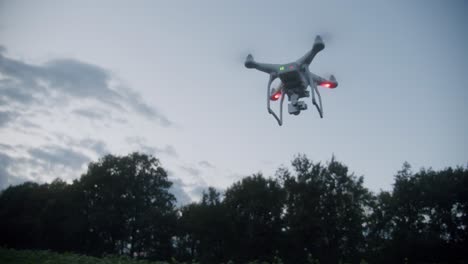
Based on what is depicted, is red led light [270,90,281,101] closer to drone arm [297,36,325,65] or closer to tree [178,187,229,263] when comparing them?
drone arm [297,36,325,65]

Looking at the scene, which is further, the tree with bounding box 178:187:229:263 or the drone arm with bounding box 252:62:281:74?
the tree with bounding box 178:187:229:263

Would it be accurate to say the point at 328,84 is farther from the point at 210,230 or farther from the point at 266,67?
the point at 210,230

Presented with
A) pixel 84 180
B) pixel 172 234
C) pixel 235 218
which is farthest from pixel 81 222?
pixel 235 218

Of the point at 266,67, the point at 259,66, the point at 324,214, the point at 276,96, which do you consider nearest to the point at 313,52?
the point at 266,67

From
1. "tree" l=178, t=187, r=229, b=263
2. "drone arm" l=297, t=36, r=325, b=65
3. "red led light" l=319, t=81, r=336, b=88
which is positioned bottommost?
"tree" l=178, t=187, r=229, b=263

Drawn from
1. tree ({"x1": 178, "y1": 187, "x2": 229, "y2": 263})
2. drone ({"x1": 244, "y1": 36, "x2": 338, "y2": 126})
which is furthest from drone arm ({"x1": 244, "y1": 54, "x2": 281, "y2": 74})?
tree ({"x1": 178, "y1": 187, "x2": 229, "y2": 263})

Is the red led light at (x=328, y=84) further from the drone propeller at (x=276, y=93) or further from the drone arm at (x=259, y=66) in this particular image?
the drone arm at (x=259, y=66)
